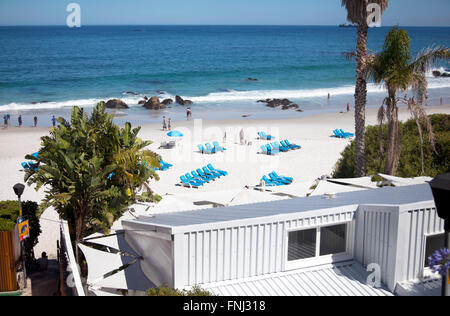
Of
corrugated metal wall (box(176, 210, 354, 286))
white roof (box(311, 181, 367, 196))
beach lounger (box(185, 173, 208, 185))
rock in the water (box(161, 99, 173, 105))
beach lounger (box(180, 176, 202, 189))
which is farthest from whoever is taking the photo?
rock in the water (box(161, 99, 173, 105))

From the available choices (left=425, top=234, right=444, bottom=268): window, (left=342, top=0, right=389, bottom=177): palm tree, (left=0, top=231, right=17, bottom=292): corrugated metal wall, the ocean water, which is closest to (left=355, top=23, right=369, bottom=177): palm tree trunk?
(left=342, top=0, right=389, bottom=177): palm tree

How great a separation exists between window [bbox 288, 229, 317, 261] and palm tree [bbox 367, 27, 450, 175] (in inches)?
320

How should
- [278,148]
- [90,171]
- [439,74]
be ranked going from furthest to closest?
[439,74], [278,148], [90,171]

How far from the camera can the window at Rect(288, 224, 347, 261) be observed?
7.67 m

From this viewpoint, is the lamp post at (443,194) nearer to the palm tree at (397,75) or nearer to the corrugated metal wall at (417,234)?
the corrugated metal wall at (417,234)

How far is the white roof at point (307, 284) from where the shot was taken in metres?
7.10

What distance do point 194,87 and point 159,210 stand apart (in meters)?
45.7

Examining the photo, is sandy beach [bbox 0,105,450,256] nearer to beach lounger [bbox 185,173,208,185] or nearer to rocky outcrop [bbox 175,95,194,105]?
beach lounger [bbox 185,173,208,185]

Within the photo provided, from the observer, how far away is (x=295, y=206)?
8.27 meters

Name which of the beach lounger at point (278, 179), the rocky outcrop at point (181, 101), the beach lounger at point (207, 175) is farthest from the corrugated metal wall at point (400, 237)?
the rocky outcrop at point (181, 101)

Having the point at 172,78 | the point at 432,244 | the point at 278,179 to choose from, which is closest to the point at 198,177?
the point at 278,179

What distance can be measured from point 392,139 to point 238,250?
9.25 m

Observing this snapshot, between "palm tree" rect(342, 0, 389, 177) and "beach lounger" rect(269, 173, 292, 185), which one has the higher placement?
"palm tree" rect(342, 0, 389, 177)

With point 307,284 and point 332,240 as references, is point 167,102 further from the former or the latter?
point 307,284
